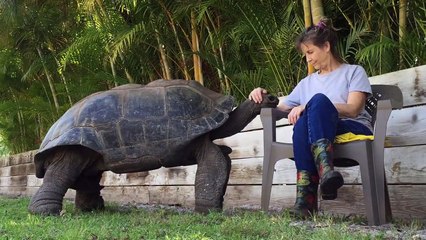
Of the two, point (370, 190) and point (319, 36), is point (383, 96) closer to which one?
point (319, 36)

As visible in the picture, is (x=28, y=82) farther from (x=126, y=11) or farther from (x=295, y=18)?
(x=295, y=18)

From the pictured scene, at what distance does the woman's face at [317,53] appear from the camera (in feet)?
9.62

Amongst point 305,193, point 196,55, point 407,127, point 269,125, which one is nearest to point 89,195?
point 269,125

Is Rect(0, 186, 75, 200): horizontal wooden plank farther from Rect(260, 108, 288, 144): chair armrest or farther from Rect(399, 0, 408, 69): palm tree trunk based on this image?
Rect(399, 0, 408, 69): palm tree trunk

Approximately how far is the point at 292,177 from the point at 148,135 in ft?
3.73

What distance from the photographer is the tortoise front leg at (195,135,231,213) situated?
332cm

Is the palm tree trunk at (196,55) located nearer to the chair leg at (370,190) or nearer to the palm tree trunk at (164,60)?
the palm tree trunk at (164,60)

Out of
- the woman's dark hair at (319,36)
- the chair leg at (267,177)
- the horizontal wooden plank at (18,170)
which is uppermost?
the woman's dark hair at (319,36)

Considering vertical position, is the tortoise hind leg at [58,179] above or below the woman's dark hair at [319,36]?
below

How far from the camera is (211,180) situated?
3.35 metres

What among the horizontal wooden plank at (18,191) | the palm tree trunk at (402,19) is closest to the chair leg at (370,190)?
the palm tree trunk at (402,19)

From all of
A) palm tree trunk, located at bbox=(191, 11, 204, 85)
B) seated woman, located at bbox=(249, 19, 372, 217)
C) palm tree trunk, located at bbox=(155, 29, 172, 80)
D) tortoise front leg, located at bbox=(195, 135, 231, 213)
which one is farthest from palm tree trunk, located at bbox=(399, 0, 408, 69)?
palm tree trunk, located at bbox=(155, 29, 172, 80)

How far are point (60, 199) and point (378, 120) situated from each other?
7.23 ft

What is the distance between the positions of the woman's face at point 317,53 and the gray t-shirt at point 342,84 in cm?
9
